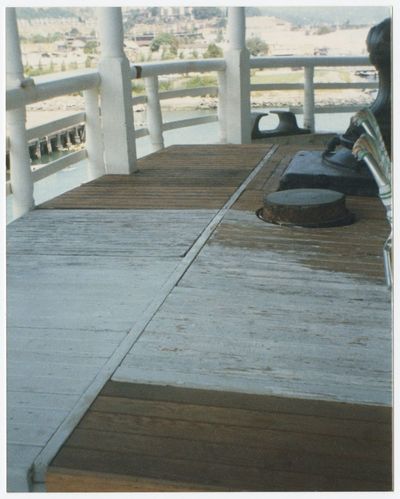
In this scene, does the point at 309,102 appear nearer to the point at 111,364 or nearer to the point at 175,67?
the point at 175,67

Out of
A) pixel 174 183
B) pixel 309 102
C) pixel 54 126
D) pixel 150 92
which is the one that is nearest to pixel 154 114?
pixel 150 92

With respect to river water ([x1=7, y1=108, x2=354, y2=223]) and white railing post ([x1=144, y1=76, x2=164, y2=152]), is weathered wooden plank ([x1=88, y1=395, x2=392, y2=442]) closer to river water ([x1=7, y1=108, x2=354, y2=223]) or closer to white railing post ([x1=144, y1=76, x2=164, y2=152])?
river water ([x1=7, y1=108, x2=354, y2=223])

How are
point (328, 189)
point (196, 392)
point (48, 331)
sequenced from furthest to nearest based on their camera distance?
point (328, 189) → point (48, 331) → point (196, 392)

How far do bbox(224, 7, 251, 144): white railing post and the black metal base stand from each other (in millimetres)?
3064

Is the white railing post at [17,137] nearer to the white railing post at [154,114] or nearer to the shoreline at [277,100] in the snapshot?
the white railing post at [154,114]

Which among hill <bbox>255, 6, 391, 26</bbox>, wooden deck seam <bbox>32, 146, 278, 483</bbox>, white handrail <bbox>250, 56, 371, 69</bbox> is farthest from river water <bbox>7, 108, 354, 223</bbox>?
hill <bbox>255, 6, 391, 26</bbox>

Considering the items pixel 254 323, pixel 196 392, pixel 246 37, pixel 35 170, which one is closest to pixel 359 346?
pixel 254 323

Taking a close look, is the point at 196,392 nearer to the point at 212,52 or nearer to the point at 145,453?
the point at 145,453

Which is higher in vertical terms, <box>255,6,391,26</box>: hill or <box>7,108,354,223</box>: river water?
<box>255,6,391,26</box>: hill

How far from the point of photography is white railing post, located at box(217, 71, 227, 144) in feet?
24.9

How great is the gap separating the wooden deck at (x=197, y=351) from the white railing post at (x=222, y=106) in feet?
11.9

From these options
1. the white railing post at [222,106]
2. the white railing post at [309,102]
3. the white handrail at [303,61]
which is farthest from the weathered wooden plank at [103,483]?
Answer: the white railing post at [309,102]

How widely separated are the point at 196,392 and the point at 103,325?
69 cm

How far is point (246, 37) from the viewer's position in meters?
7.66
